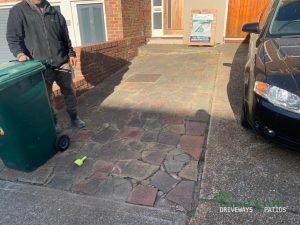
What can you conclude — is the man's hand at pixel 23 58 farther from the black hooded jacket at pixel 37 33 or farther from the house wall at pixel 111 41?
the house wall at pixel 111 41

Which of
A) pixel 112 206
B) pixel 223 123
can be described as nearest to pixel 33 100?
pixel 112 206

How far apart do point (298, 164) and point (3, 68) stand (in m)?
3.07

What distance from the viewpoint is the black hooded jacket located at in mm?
2992

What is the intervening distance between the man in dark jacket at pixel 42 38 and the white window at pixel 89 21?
3829mm

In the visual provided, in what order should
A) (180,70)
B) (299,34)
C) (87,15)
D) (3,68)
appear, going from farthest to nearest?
1. (87,15)
2. (180,70)
3. (299,34)
4. (3,68)

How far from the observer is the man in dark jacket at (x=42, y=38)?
2.99 meters

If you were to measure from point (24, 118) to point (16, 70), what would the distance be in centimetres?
47

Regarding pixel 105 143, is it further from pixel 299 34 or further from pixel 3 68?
pixel 299 34

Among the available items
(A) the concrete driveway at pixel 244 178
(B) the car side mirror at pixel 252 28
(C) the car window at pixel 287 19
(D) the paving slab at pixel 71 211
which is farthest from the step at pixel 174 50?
(D) the paving slab at pixel 71 211

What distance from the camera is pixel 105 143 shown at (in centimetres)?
332

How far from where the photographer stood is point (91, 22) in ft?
23.2

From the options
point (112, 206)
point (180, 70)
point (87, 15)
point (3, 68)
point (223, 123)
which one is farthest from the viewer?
point (87, 15)

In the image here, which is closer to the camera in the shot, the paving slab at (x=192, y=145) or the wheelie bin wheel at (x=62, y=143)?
the paving slab at (x=192, y=145)

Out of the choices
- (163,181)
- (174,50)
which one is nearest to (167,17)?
(174,50)
